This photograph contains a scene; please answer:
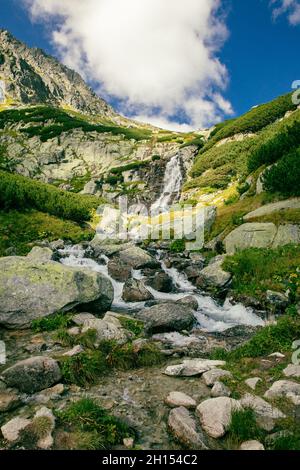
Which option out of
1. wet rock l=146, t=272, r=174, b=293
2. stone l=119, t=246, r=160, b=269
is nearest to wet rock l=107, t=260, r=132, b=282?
stone l=119, t=246, r=160, b=269

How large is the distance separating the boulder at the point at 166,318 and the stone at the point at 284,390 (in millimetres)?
5181

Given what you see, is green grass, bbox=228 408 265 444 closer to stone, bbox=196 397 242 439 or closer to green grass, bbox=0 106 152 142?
stone, bbox=196 397 242 439

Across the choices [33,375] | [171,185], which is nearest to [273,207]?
[33,375]

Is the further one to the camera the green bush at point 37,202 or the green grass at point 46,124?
the green grass at point 46,124

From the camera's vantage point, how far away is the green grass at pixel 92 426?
5.73m

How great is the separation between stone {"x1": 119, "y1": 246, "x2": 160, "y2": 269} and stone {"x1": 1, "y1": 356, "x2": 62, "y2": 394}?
1500 centimetres

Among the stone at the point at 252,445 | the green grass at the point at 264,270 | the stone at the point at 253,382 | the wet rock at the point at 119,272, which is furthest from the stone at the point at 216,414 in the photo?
the wet rock at the point at 119,272

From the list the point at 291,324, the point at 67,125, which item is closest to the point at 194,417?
the point at 291,324

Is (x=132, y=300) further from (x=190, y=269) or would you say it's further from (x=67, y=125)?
(x=67, y=125)

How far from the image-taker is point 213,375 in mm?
8094

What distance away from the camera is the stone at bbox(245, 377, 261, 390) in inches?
303

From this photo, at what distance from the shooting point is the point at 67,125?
152m

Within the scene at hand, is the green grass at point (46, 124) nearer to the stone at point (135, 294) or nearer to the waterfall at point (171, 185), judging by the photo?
the waterfall at point (171, 185)

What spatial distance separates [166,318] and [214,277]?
283 inches
